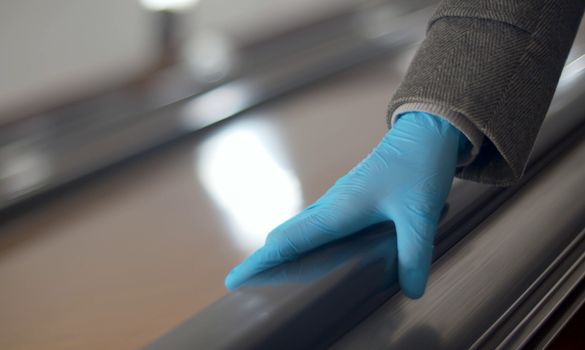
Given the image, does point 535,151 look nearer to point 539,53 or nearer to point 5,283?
point 539,53

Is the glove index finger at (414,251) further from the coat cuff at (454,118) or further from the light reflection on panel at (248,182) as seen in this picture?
the light reflection on panel at (248,182)

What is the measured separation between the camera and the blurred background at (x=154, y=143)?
1198 mm

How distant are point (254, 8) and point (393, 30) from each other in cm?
59

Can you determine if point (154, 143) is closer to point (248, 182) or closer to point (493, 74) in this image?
point (248, 182)

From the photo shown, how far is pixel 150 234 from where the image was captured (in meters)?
1.33

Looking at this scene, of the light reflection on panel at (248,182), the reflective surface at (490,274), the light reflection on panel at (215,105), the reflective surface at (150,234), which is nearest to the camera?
the reflective surface at (490,274)

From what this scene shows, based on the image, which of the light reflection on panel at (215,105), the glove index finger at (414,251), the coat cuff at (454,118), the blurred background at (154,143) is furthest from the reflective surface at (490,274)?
the light reflection on panel at (215,105)

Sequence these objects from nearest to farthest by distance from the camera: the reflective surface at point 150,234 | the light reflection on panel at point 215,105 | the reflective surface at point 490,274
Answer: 1. the reflective surface at point 490,274
2. the reflective surface at point 150,234
3. the light reflection on panel at point 215,105

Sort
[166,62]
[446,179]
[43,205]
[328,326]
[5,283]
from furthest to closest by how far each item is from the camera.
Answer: [166,62], [43,205], [5,283], [446,179], [328,326]

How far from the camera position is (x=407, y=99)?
0.76 metres

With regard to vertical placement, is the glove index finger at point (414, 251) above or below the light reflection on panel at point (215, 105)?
below

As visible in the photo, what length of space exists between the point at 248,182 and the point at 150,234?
0.31 meters

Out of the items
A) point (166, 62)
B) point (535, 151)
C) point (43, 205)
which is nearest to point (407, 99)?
point (535, 151)

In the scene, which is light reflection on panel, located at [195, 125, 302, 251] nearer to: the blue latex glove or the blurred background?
the blurred background
